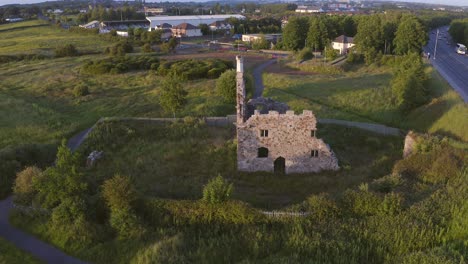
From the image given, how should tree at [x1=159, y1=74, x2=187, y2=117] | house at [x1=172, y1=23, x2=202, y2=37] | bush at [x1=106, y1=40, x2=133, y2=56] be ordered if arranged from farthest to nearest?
house at [x1=172, y1=23, x2=202, y2=37]
bush at [x1=106, y1=40, x2=133, y2=56]
tree at [x1=159, y1=74, x2=187, y2=117]

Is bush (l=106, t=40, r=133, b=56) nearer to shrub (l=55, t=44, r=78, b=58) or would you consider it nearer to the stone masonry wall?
shrub (l=55, t=44, r=78, b=58)

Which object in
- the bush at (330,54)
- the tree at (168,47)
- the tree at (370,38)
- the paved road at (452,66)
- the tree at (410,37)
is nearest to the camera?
the paved road at (452,66)

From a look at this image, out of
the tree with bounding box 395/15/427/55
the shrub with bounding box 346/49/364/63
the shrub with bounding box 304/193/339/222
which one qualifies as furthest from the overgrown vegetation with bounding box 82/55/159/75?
the shrub with bounding box 304/193/339/222

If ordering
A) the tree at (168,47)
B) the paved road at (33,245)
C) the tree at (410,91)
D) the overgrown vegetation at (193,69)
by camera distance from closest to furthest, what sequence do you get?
the paved road at (33,245)
the tree at (410,91)
the overgrown vegetation at (193,69)
the tree at (168,47)

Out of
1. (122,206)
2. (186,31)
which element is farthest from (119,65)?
(186,31)

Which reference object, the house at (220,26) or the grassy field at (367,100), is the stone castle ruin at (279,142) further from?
the house at (220,26)

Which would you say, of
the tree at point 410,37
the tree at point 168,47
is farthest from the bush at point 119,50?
the tree at point 410,37
